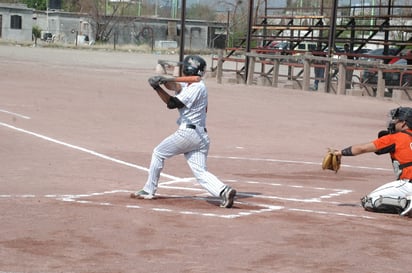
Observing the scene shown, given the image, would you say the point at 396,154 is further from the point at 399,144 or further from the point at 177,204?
the point at 177,204

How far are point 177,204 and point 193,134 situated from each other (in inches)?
34.4

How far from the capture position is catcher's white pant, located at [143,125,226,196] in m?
9.66

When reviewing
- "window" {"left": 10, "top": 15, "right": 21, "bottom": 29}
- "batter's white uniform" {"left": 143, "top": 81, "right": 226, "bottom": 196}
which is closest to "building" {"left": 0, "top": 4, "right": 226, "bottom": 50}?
"window" {"left": 10, "top": 15, "right": 21, "bottom": 29}

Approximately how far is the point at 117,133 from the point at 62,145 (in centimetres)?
241

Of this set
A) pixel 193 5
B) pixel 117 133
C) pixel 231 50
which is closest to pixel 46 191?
pixel 117 133

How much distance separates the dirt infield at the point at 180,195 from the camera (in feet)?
23.0

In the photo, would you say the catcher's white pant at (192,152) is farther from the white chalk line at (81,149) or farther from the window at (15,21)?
the window at (15,21)

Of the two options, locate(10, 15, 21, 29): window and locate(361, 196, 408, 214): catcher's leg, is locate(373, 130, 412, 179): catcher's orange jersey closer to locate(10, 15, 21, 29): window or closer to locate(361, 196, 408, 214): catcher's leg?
locate(361, 196, 408, 214): catcher's leg

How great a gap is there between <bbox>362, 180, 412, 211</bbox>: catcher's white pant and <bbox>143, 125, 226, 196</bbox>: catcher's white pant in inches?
71.8

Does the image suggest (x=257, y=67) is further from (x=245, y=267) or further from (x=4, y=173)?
(x=245, y=267)

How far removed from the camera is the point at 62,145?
15664mm

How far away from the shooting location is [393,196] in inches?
377

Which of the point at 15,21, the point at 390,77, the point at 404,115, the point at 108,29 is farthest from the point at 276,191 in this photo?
the point at 108,29

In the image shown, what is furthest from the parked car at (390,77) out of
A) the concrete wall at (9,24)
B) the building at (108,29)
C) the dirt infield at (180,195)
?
the concrete wall at (9,24)
